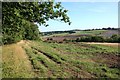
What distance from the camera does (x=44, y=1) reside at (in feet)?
48.4

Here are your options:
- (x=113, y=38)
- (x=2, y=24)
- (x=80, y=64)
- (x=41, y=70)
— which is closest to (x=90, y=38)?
(x=113, y=38)

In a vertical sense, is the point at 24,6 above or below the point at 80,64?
above

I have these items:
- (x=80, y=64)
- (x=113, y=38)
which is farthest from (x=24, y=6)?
(x=113, y=38)

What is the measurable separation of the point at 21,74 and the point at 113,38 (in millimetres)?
58327

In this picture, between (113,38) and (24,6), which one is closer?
(24,6)

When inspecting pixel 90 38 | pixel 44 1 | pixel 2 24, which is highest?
pixel 44 1

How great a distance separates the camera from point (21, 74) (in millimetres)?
19156

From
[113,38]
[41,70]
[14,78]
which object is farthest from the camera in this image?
[113,38]

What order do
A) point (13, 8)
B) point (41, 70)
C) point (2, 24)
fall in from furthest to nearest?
point (41, 70), point (2, 24), point (13, 8)

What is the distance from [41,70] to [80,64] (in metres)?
5.45

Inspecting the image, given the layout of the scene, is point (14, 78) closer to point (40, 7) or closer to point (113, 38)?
point (40, 7)

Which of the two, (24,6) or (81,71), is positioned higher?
(24,6)

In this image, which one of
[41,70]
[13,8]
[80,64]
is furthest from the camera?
[80,64]

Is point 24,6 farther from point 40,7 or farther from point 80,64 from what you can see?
point 80,64
